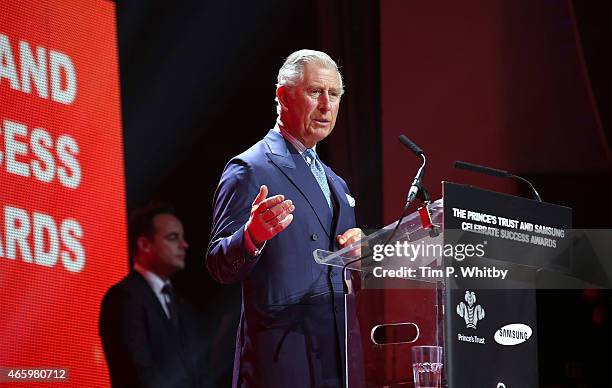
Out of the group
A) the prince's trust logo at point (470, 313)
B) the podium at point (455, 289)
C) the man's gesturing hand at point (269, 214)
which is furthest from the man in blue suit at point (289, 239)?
the prince's trust logo at point (470, 313)

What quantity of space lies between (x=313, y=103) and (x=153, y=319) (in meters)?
1.23

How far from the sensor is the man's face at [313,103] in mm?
3336

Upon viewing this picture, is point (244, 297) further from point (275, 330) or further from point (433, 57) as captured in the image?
point (433, 57)

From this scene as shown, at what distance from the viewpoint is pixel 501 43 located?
492 centimetres

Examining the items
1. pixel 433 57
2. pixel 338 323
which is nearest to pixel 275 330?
pixel 338 323

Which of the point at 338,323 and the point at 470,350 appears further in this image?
the point at 338,323

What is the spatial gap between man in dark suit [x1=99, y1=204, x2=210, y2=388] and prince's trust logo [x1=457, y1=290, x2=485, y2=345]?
73.5 inches

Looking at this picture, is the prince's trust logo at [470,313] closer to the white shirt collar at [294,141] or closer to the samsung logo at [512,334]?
the samsung logo at [512,334]

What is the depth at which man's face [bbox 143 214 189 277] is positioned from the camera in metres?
3.93

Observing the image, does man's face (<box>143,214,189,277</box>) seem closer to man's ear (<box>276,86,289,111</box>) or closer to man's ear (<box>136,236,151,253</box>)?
man's ear (<box>136,236,151,253</box>)

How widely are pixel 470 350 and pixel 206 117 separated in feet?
7.05

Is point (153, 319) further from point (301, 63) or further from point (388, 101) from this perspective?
point (388, 101)

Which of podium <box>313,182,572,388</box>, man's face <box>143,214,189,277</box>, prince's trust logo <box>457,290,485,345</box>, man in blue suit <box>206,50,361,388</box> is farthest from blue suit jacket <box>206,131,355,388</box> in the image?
man's face <box>143,214,189,277</box>

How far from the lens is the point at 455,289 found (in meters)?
2.30
